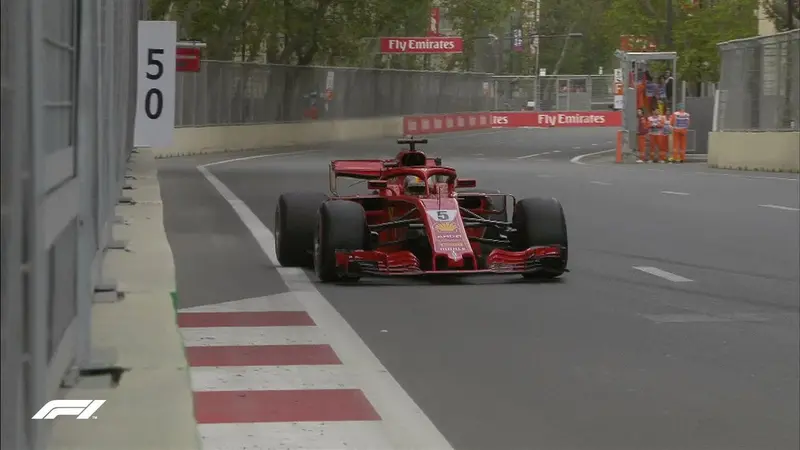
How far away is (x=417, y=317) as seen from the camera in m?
11.5

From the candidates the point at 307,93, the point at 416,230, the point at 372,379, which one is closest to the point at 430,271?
the point at 416,230

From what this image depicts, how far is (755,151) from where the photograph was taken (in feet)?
124

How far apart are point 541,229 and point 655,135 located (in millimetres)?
31944

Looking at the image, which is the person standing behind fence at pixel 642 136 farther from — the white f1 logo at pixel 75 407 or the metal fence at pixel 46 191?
the white f1 logo at pixel 75 407

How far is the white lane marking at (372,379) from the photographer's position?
23.8 feet

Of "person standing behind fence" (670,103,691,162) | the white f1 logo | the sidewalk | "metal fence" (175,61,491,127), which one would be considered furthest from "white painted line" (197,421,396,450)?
"metal fence" (175,61,491,127)

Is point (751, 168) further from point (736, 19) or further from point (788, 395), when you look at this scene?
point (788, 395)

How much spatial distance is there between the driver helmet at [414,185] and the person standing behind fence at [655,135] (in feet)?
102

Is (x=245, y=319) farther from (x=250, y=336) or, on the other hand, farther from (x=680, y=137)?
(x=680, y=137)

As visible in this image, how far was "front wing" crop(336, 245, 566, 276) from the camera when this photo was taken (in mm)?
13211

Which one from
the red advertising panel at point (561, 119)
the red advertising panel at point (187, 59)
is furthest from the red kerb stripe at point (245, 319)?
the red advertising panel at point (561, 119)

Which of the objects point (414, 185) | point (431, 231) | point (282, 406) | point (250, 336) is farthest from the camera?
point (414, 185)

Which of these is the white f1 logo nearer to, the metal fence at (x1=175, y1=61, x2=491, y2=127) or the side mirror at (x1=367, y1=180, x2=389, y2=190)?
the side mirror at (x1=367, y1=180, x2=389, y2=190)

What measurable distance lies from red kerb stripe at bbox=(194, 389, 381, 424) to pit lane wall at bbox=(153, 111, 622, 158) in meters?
20.1
